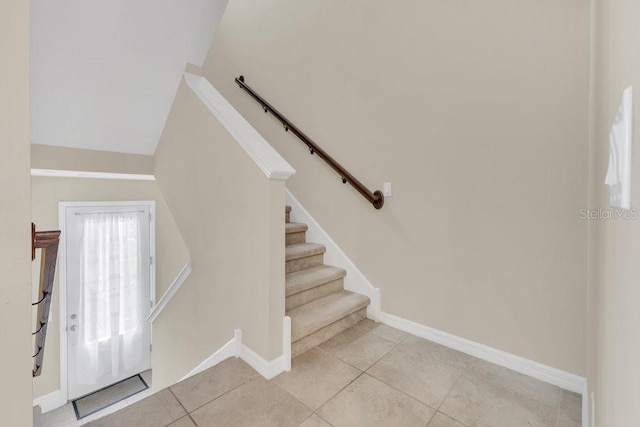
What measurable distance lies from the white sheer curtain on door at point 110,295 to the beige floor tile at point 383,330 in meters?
3.28

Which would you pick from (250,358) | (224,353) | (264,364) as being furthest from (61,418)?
(264,364)

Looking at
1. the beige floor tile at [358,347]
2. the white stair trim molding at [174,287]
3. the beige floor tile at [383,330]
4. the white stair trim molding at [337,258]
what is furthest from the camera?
the white stair trim molding at [174,287]

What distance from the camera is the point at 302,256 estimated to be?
7.71ft

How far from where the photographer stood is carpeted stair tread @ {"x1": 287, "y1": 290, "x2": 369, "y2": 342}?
180cm

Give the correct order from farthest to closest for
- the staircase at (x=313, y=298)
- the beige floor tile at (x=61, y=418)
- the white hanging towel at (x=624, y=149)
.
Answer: the beige floor tile at (x=61, y=418) < the staircase at (x=313, y=298) < the white hanging towel at (x=624, y=149)

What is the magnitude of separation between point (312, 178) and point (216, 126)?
995mm

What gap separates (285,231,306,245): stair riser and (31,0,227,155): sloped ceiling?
5.05 ft

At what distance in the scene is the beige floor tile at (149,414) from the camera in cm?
127

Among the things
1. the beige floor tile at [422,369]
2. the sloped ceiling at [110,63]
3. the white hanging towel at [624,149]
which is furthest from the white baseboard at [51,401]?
the white hanging towel at [624,149]

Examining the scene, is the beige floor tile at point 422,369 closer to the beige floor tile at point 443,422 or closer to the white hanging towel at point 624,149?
the beige floor tile at point 443,422

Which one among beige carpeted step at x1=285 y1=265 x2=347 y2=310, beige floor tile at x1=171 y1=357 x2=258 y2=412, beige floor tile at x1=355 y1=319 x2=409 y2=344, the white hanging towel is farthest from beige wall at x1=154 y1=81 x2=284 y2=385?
the white hanging towel

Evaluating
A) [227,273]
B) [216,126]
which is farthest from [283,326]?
[216,126]

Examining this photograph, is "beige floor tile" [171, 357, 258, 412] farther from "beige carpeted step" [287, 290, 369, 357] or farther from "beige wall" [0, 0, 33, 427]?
"beige wall" [0, 0, 33, 427]

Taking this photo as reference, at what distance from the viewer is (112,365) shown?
12.3 ft
